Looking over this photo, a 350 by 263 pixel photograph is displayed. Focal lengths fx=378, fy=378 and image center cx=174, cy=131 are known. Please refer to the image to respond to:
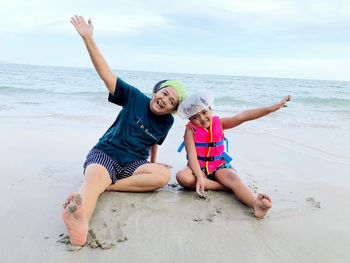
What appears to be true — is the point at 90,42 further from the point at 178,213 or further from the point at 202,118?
the point at 178,213

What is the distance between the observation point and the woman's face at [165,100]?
3484 mm

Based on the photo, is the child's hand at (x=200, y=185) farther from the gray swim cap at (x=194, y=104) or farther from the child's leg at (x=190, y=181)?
the gray swim cap at (x=194, y=104)

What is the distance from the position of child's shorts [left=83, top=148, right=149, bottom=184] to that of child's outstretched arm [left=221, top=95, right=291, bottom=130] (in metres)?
0.94

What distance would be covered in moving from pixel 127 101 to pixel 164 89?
375 millimetres

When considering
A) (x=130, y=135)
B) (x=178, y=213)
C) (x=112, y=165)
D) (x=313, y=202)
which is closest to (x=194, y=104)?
(x=130, y=135)

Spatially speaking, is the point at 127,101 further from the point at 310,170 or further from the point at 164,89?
the point at 310,170

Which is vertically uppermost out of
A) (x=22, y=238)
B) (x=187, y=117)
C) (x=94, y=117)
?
(x=187, y=117)

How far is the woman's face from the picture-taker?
3484 mm

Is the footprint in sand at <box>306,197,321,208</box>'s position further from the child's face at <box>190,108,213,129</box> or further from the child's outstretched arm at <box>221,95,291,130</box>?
the child's face at <box>190,108,213,129</box>

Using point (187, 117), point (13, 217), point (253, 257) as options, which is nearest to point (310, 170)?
point (187, 117)

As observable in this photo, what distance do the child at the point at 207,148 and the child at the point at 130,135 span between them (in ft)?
0.59

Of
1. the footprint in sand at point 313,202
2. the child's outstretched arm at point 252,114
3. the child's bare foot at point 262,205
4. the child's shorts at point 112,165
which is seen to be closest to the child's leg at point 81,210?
the child's shorts at point 112,165

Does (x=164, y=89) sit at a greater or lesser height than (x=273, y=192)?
greater

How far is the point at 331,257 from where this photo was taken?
2.38m
